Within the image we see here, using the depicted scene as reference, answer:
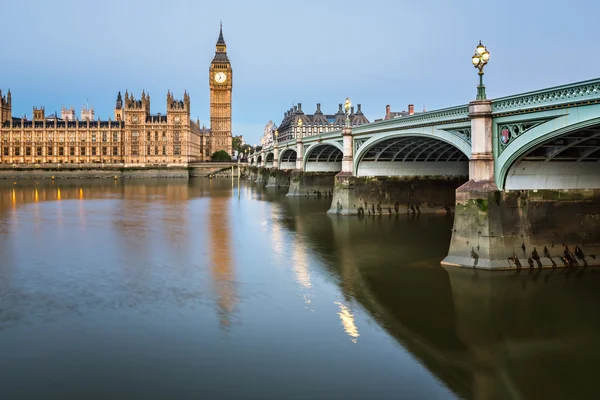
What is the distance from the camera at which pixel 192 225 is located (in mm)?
33844

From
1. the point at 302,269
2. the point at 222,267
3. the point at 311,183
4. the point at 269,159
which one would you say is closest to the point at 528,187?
the point at 302,269

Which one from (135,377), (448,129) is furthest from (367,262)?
(135,377)

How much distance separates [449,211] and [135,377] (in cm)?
3202

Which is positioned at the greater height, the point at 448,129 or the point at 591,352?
the point at 448,129

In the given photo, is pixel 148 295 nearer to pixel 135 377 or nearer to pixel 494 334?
pixel 135 377

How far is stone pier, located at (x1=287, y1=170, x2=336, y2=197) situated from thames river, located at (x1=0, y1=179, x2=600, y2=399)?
106 feet

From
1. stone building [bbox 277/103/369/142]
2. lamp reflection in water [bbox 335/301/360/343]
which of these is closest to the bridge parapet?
lamp reflection in water [bbox 335/301/360/343]

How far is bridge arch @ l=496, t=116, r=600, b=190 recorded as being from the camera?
17672 millimetres

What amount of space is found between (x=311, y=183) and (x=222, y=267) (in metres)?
37.7

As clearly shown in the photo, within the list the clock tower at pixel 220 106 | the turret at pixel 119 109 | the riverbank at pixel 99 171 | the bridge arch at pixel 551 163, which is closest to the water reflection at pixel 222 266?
the bridge arch at pixel 551 163

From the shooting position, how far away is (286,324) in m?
13.4

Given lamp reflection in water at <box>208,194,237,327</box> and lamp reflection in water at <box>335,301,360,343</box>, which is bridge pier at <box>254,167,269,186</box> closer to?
lamp reflection in water at <box>208,194,237,327</box>

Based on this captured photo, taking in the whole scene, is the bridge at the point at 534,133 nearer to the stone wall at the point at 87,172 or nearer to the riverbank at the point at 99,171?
the stone wall at the point at 87,172

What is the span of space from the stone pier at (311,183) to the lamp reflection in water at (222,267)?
773 inches
